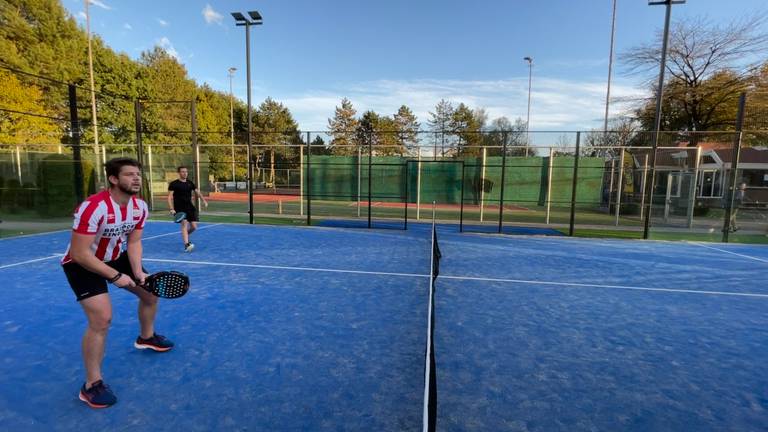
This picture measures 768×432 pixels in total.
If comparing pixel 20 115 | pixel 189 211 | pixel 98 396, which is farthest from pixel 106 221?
pixel 20 115

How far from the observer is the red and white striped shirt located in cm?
274

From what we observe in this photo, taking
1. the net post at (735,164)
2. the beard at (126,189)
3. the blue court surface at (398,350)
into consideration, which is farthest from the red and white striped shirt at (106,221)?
the net post at (735,164)

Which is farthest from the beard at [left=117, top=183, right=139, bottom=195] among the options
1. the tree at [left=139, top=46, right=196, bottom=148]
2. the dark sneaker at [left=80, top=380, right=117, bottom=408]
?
the tree at [left=139, top=46, right=196, bottom=148]

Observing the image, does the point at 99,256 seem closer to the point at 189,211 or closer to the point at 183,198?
the point at 183,198

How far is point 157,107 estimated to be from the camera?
35844 millimetres

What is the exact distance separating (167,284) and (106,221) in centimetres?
73

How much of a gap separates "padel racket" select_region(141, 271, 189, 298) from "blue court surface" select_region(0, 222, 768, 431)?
71 cm

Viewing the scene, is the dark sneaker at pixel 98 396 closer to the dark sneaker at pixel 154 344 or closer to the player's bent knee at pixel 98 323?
the player's bent knee at pixel 98 323

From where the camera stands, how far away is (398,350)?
12.7 feet

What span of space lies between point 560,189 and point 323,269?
1266 centimetres

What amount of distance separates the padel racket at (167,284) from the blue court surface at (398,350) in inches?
27.9

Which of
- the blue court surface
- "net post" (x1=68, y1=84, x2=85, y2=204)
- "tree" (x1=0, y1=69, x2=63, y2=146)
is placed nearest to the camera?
the blue court surface

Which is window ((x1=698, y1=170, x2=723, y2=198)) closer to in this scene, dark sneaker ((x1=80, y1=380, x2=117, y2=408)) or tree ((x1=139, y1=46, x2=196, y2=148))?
dark sneaker ((x1=80, y1=380, x2=117, y2=408))

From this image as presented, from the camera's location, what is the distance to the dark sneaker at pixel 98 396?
9.36ft
